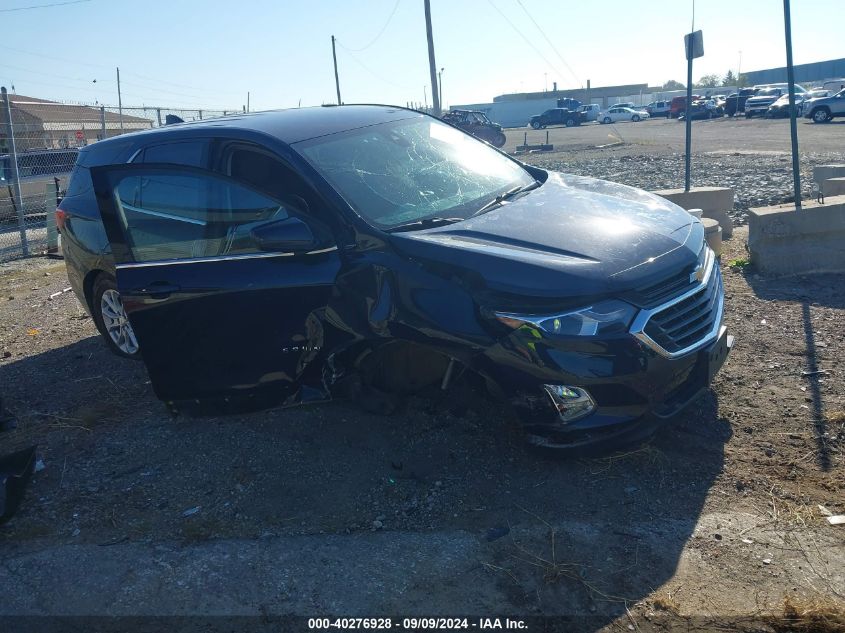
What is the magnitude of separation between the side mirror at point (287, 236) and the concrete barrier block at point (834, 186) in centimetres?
727

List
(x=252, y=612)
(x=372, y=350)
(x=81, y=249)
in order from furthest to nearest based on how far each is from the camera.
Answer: (x=81, y=249)
(x=372, y=350)
(x=252, y=612)

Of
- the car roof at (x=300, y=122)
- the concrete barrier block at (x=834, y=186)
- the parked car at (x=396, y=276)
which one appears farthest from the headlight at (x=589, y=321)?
the concrete barrier block at (x=834, y=186)

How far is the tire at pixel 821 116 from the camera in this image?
114 ft

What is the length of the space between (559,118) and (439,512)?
→ 2304 inches

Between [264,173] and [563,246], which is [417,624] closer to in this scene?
[563,246]

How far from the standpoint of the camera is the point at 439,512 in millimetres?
3734

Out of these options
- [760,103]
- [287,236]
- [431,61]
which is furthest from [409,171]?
[760,103]

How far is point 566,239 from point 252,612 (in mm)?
2263

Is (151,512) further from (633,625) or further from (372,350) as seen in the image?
(633,625)

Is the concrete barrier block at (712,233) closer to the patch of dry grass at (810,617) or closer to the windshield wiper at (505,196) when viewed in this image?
the windshield wiper at (505,196)

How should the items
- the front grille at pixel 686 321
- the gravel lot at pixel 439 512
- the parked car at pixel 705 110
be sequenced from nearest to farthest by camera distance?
the gravel lot at pixel 439 512 → the front grille at pixel 686 321 → the parked car at pixel 705 110

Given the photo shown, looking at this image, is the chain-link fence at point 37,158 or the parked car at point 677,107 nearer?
the chain-link fence at point 37,158

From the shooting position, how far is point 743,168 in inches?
644

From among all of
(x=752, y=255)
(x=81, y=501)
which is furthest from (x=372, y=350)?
(x=752, y=255)
